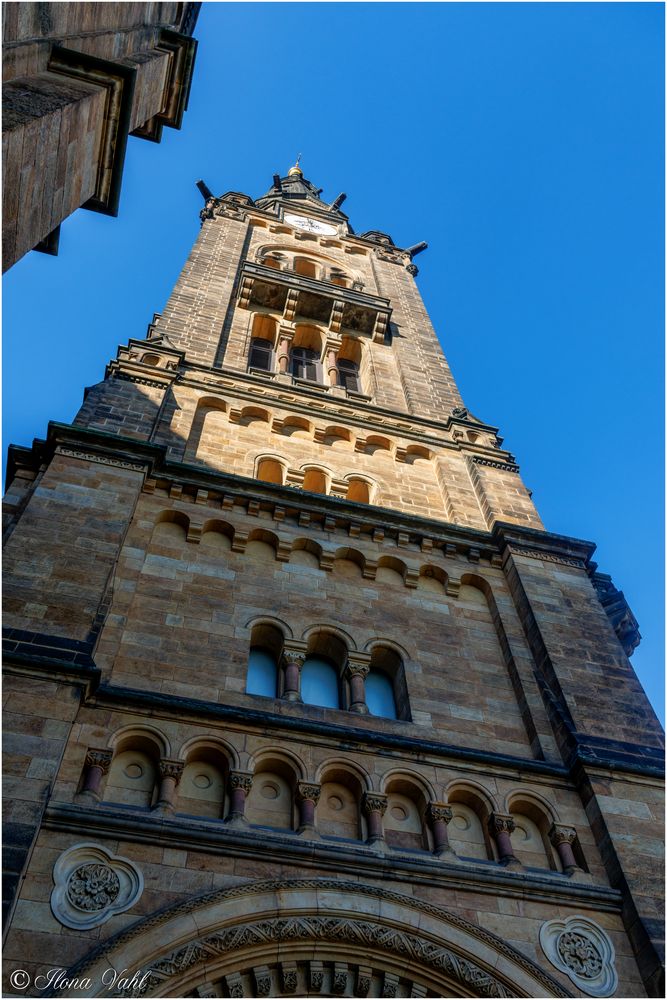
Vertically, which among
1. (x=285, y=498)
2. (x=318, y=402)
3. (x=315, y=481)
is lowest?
(x=285, y=498)

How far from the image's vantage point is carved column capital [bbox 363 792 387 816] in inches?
381

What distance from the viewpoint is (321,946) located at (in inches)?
328

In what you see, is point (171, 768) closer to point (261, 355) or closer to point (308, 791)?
point (308, 791)

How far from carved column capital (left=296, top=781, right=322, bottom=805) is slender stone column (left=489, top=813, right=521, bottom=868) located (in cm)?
203

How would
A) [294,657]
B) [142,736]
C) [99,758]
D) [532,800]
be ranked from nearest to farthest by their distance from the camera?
1. [99,758]
2. [142,736]
3. [532,800]
4. [294,657]

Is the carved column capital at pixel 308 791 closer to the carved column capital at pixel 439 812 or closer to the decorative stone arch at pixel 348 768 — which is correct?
the decorative stone arch at pixel 348 768

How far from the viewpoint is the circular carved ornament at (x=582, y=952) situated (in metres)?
8.71

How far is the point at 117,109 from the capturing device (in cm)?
1086

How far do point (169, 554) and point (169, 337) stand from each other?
8656mm

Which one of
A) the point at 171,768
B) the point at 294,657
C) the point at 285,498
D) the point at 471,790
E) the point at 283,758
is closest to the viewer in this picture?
the point at 171,768

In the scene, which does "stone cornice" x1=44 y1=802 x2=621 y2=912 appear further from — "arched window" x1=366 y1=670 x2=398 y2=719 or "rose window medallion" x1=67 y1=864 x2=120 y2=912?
"arched window" x1=366 y1=670 x2=398 y2=719

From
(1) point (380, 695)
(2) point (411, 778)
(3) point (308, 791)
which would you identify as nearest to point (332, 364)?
(1) point (380, 695)

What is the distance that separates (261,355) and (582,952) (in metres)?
16.9

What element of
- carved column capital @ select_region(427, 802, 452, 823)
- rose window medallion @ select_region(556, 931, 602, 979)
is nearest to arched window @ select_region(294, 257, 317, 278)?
carved column capital @ select_region(427, 802, 452, 823)
